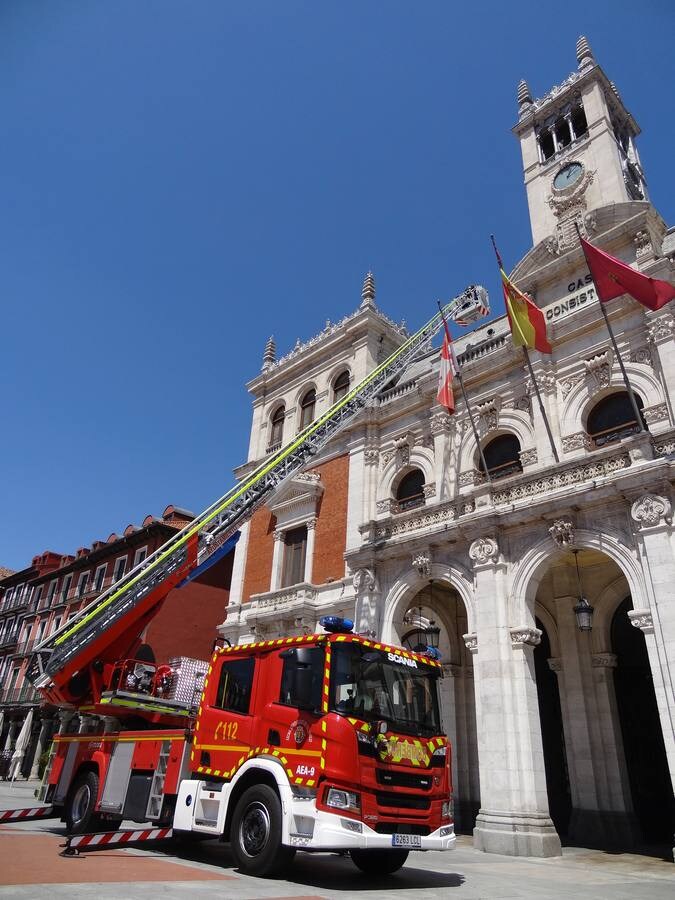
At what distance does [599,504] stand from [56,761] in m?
12.7

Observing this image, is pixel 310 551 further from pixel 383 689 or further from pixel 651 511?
pixel 383 689

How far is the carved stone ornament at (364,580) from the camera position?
18312 mm

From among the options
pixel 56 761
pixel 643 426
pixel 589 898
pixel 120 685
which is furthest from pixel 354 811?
pixel 643 426

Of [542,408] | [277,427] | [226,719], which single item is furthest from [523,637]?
[277,427]

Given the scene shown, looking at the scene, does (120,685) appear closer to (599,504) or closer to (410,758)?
(410,758)

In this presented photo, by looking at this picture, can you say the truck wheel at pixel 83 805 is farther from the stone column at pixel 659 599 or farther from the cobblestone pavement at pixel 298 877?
the stone column at pixel 659 599

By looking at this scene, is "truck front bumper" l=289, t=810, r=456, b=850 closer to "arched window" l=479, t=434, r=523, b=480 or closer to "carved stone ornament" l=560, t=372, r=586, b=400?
"arched window" l=479, t=434, r=523, b=480

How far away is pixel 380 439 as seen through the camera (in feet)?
74.3

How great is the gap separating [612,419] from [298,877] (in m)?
13.5

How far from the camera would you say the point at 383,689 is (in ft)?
28.5

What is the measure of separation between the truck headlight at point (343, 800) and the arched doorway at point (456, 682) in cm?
1005

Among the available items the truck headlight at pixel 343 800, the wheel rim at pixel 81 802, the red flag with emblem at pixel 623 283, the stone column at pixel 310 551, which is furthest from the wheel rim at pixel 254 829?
the stone column at pixel 310 551

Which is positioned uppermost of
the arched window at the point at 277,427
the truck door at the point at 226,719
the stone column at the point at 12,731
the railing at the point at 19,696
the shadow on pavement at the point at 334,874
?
the arched window at the point at 277,427

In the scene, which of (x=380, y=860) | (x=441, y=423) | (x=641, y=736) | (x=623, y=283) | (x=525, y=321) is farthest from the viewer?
(x=441, y=423)
